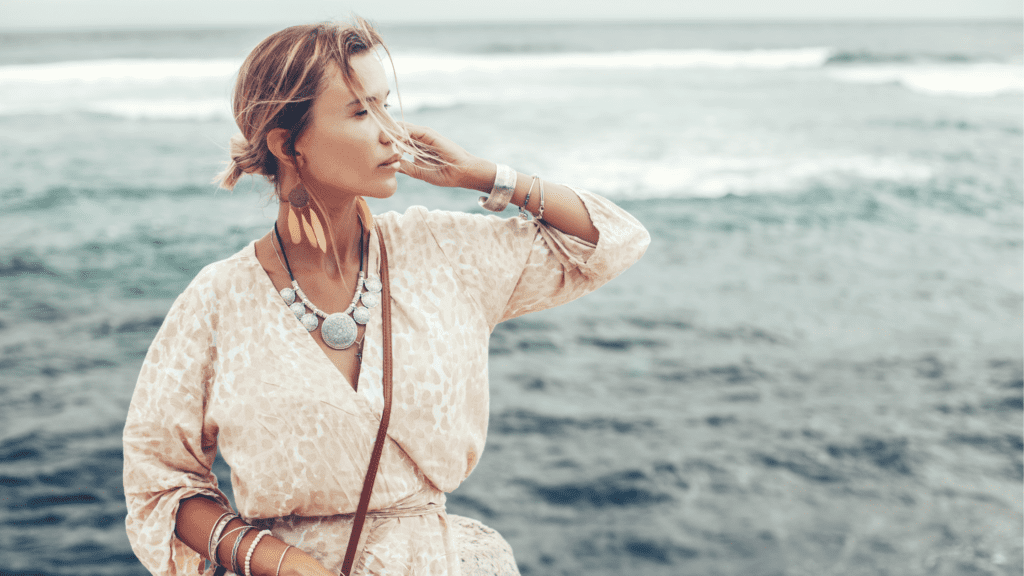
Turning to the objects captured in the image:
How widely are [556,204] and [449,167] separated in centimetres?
26

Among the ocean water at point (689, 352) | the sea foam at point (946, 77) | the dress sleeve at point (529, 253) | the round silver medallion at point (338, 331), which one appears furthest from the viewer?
the sea foam at point (946, 77)

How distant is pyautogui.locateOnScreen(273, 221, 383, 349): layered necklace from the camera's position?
159 centimetres

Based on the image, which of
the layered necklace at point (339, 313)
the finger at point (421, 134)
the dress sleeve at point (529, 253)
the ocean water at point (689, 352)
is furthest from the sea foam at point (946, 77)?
the layered necklace at point (339, 313)

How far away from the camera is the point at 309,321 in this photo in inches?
62.8

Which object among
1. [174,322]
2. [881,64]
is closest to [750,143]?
[174,322]

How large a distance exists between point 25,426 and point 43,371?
0.96 meters

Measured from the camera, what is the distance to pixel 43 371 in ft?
21.8

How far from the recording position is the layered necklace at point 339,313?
62.6 inches

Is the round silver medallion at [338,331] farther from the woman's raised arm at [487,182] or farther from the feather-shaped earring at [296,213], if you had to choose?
the woman's raised arm at [487,182]

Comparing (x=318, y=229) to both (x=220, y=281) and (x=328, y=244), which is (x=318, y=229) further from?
(x=220, y=281)

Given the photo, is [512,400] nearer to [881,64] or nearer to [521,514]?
[521,514]

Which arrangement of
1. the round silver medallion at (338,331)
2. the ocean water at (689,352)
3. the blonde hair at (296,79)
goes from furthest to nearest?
the ocean water at (689,352), the round silver medallion at (338,331), the blonde hair at (296,79)

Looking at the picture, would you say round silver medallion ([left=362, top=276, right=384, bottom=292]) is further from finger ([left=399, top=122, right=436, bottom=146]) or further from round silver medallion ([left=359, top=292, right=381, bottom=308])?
finger ([left=399, top=122, right=436, bottom=146])

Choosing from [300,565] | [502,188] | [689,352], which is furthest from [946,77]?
[300,565]
